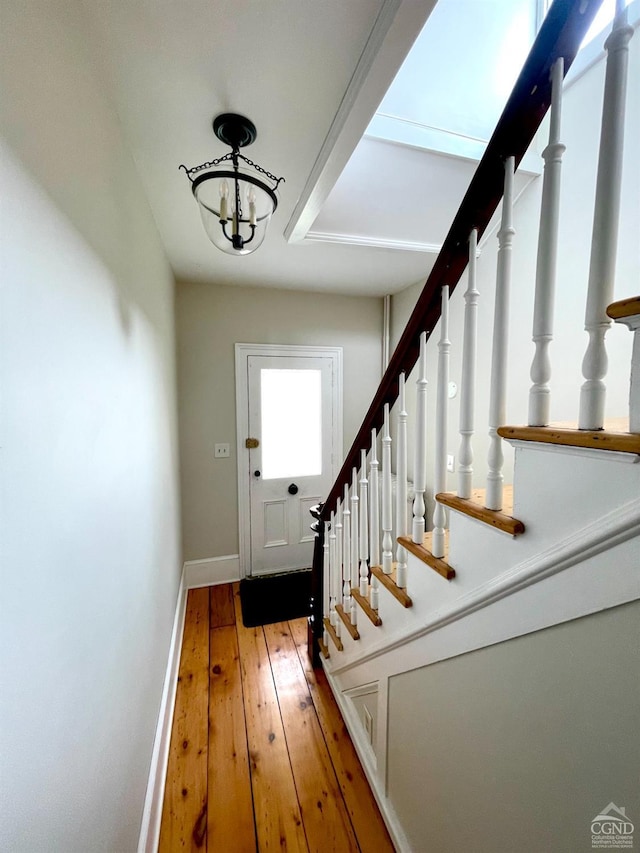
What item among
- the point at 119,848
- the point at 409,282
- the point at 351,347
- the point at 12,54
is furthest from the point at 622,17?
the point at 351,347

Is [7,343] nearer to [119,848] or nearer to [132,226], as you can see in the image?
[132,226]

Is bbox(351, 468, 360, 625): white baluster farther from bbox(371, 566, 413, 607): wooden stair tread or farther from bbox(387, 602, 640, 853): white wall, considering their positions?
bbox(387, 602, 640, 853): white wall

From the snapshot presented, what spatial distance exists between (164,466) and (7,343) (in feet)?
5.04

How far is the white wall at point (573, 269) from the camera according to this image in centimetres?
124

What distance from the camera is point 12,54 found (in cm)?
53

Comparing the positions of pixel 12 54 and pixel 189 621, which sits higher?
pixel 12 54

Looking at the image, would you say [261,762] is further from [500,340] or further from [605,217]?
[605,217]

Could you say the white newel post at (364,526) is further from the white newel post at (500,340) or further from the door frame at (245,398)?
the door frame at (245,398)

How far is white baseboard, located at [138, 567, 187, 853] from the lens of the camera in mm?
1160

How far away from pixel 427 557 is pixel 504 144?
0.97 m

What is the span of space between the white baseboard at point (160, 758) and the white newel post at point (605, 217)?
1.83m

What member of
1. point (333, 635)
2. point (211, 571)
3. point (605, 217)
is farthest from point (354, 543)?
point (211, 571)

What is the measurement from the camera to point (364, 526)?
1.45m

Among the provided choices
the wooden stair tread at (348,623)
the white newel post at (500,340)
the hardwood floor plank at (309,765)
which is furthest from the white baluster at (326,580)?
the white newel post at (500,340)
